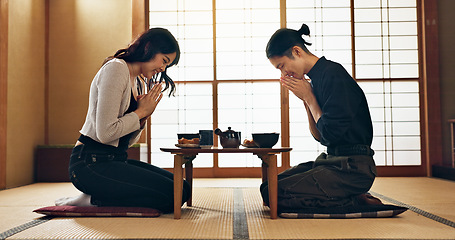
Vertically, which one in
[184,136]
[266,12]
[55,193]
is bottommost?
[55,193]

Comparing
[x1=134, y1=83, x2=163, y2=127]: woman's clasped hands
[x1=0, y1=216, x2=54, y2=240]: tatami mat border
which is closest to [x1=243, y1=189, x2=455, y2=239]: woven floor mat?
[x1=134, y1=83, x2=163, y2=127]: woman's clasped hands

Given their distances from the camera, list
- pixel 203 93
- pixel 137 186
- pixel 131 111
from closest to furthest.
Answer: pixel 137 186 < pixel 131 111 < pixel 203 93

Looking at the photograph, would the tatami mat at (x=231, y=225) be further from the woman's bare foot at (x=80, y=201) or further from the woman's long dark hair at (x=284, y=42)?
the woman's long dark hair at (x=284, y=42)

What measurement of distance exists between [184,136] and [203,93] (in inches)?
107

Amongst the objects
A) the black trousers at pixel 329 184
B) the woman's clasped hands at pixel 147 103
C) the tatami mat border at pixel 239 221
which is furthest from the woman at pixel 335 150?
the woman's clasped hands at pixel 147 103

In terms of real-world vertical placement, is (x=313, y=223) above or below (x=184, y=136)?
below

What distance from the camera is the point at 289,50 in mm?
2422

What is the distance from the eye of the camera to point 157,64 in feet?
8.12

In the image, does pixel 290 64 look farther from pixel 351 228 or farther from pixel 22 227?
pixel 22 227

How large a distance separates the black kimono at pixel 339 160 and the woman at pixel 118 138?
0.81 metres

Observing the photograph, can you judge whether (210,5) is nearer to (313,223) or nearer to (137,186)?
(137,186)

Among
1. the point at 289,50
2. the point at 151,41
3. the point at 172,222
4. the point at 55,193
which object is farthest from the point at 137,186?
the point at 55,193

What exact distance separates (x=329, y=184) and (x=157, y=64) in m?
1.33

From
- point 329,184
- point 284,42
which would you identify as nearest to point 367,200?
point 329,184
